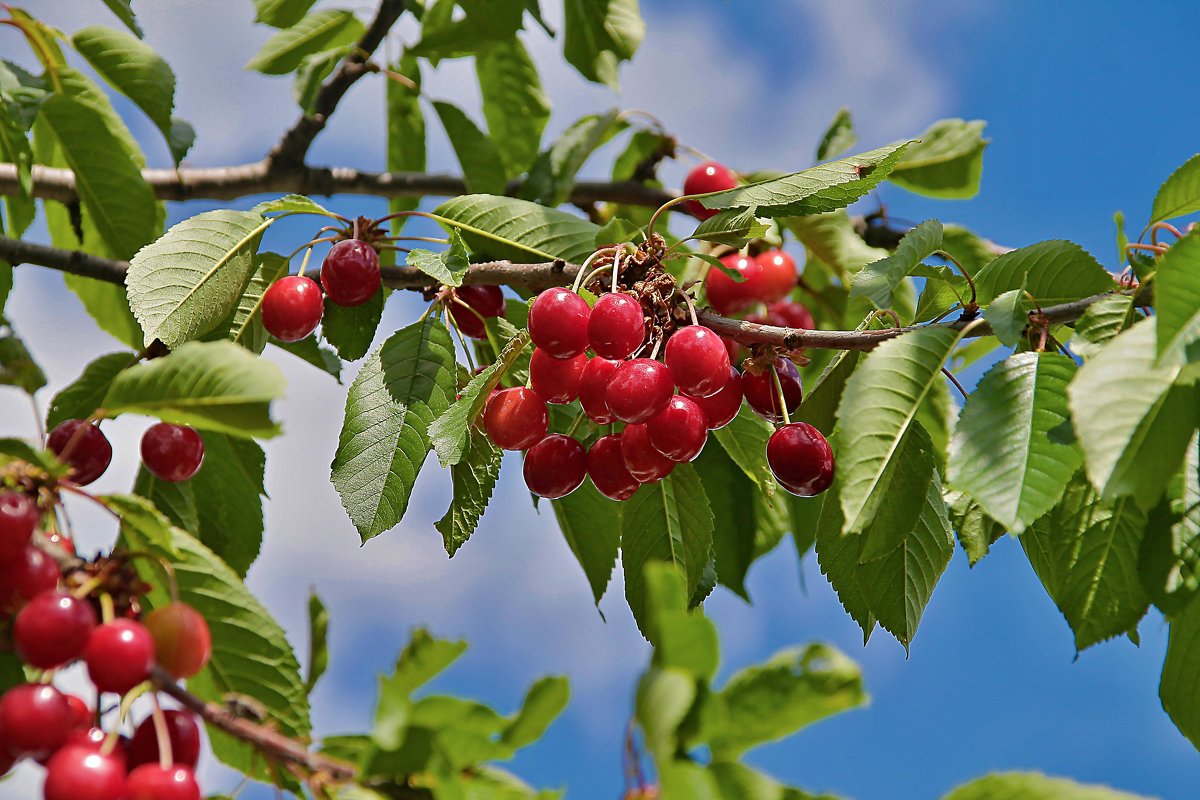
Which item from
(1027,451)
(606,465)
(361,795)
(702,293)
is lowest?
(361,795)

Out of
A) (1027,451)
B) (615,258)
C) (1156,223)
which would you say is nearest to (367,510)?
(615,258)

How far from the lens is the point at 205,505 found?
1971mm

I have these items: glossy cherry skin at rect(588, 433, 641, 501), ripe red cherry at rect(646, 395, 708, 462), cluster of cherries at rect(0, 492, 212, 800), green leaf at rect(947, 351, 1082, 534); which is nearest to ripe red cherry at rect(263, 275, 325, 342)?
glossy cherry skin at rect(588, 433, 641, 501)

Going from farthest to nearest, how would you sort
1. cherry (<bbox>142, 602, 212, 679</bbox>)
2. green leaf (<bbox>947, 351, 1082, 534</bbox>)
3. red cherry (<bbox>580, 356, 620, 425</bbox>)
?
red cherry (<bbox>580, 356, 620, 425</bbox>) < green leaf (<bbox>947, 351, 1082, 534</bbox>) < cherry (<bbox>142, 602, 212, 679</bbox>)

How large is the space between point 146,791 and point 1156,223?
169cm

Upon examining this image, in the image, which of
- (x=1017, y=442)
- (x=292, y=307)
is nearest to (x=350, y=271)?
(x=292, y=307)

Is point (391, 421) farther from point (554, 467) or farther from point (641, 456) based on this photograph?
point (641, 456)

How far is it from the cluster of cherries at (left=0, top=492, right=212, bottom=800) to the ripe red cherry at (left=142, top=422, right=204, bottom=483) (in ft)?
1.59

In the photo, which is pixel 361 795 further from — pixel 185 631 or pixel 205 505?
pixel 205 505

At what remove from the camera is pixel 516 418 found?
5.57 feet

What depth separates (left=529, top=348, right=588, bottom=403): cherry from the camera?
168cm

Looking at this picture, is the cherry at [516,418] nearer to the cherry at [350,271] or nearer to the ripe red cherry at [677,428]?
the ripe red cherry at [677,428]

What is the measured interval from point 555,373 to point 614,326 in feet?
0.54

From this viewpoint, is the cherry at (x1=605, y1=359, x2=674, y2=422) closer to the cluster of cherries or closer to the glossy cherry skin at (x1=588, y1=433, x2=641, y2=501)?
the glossy cherry skin at (x1=588, y1=433, x2=641, y2=501)
